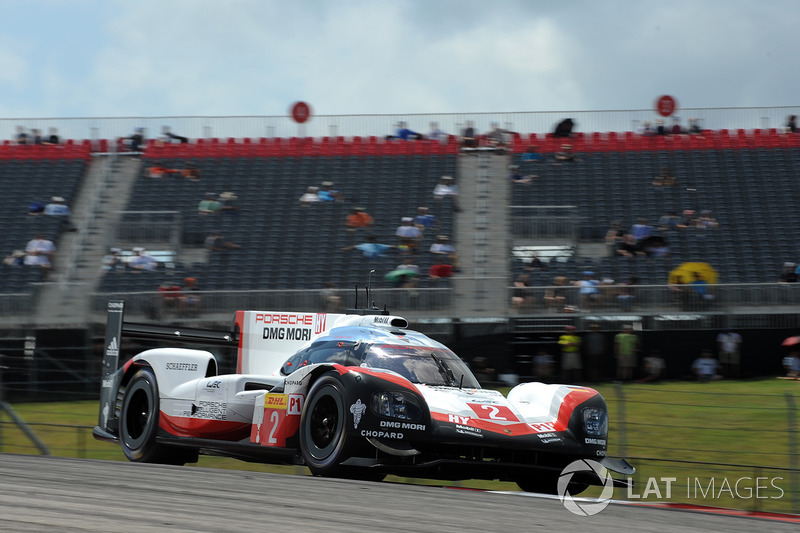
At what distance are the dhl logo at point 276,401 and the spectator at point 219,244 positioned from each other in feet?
45.4

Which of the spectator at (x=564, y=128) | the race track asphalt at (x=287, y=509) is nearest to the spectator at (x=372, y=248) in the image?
the spectator at (x=564, y=128)

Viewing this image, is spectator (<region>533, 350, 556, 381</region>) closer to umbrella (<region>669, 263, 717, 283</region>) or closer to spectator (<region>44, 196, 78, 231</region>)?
umbrella (<region>669, 263, 717, 283</region>)

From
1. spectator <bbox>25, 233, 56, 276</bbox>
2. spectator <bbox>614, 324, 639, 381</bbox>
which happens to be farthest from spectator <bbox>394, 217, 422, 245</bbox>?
spectator <bbox>25, 233, 56, 276</bbox>

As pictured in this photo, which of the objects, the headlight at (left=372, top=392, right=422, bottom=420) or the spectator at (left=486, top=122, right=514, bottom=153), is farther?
the spectator at (left=486, top=122, right=514, bottom=153)

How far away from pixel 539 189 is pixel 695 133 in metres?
4.68

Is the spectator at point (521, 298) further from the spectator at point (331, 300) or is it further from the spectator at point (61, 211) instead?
the spectator at point (61, 211)

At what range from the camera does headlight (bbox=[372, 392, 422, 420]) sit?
6926 mm

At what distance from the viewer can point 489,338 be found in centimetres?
1689

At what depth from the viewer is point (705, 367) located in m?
16.6

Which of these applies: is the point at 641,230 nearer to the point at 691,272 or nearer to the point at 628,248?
the point at 628,248

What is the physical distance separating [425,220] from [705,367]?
7330 mm

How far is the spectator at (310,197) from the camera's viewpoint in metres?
23.6

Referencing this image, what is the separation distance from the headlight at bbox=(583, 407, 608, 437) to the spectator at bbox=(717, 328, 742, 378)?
969 centimetres

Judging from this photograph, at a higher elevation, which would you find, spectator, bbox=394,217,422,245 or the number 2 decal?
spectator, bbox=394,217,422,245
